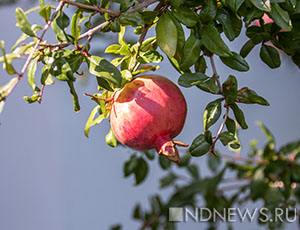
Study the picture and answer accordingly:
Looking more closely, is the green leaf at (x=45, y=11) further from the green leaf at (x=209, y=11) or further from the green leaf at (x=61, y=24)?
the green leaf at (x=209, y=11)

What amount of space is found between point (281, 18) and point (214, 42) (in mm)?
78

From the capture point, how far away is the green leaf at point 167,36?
1.54 feet

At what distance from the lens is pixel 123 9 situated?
46cm

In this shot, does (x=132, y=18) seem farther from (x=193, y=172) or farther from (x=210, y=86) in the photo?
(x=193, y=172)

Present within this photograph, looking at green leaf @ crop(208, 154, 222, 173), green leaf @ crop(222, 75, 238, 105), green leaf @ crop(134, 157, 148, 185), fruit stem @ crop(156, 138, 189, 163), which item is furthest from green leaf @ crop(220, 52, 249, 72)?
green leaf @ crop(208, 154, 222, 173)

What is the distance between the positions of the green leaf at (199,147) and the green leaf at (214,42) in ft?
0.34

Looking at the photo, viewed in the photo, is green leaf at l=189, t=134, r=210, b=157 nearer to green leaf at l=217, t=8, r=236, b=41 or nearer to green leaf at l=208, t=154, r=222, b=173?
green leaf at l=217, t=8, r=236, b=41

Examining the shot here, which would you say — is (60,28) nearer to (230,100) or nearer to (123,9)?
(123,9)

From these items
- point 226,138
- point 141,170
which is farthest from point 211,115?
point 141,170

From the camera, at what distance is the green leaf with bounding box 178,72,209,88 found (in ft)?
1.60

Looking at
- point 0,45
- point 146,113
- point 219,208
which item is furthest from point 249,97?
point 219,208

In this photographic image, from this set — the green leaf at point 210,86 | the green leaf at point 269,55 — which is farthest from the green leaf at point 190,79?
the green leaf at point 269,55

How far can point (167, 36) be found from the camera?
1.55ft

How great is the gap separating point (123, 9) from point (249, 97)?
195mm
